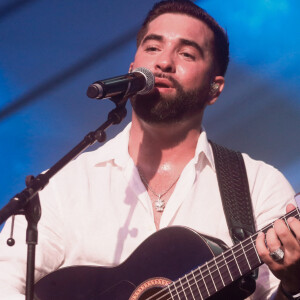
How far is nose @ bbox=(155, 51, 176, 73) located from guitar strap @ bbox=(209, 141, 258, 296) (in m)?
0.42

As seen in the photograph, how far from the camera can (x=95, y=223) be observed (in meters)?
2.33

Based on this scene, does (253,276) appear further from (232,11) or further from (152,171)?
(232,11)

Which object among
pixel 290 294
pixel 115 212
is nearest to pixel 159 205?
pixel 115 212

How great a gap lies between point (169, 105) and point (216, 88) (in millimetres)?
388

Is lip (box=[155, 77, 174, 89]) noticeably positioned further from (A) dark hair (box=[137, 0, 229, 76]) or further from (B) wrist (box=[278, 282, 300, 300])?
(B) wrist (box=[278, 282, 300, 300])

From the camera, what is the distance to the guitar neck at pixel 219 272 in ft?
5.93

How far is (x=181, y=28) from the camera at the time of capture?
8.45ft

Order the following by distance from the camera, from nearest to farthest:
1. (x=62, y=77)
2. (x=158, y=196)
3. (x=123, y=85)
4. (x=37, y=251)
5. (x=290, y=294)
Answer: (x=123, y=85)
(x=290, y=294)
(x=37, y=251)
(x=158, y=196)
(x=62, y=77)

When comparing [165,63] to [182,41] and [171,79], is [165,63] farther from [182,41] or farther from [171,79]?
[182,41]

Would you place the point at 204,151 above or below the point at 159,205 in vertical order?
above

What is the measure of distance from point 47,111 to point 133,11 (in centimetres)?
67

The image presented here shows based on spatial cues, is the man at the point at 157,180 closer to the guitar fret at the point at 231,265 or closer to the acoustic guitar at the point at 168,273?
the acoustic guitar at the point at 168,273

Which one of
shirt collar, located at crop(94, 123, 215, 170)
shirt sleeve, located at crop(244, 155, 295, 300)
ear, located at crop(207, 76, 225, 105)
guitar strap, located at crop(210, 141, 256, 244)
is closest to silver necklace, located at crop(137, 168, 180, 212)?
shirt collar, located at crop(94, 123, 215, 170)

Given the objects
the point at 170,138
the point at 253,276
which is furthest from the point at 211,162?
the point at 253,276
